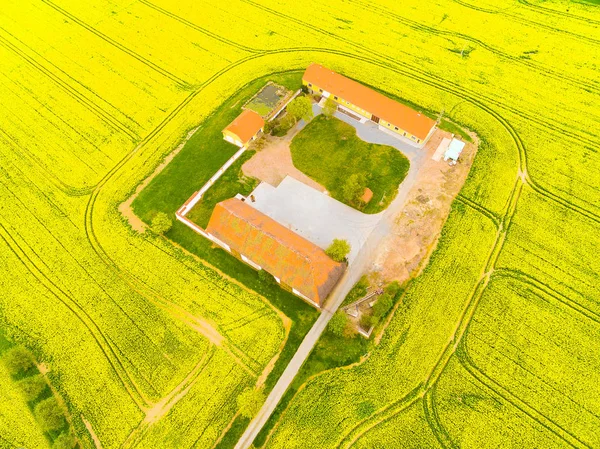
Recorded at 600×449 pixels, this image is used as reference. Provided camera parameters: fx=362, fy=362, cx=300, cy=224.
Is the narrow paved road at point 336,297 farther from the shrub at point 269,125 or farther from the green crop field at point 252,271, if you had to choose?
the shrub at point 269,125

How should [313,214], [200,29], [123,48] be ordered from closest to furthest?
[313,214] < [123,48] < [200,29]

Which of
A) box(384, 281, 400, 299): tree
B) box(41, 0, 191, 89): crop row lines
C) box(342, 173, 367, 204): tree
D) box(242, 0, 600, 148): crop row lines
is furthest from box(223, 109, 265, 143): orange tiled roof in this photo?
box(384, 281, 400, 299): tree

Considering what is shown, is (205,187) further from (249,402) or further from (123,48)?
(123,48)

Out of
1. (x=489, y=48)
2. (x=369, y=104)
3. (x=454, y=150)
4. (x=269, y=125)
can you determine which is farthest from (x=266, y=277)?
(x=489, y=48)

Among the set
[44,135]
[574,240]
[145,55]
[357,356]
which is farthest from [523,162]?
[44,135]

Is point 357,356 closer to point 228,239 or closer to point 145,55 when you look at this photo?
point 228,239

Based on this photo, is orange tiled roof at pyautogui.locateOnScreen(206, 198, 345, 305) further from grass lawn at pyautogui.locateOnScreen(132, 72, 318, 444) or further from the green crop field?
the green crop field
